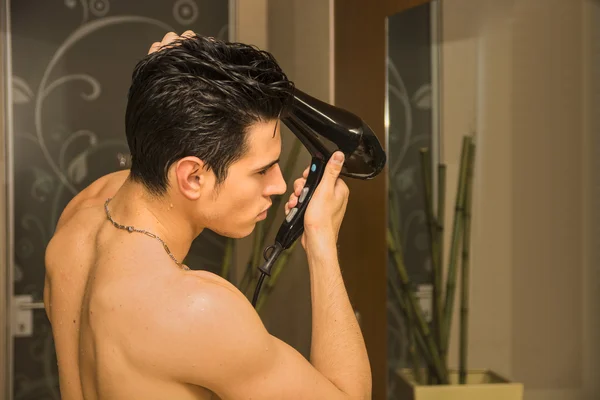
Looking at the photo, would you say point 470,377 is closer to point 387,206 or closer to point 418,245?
point 418,245

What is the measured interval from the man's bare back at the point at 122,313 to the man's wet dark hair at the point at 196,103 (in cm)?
14

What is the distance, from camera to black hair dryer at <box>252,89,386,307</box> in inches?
54.1

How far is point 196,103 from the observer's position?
3.74 feet

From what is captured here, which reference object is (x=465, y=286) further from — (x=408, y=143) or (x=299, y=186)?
(x=299, y=186)


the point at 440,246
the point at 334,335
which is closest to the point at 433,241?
the point at 440,246

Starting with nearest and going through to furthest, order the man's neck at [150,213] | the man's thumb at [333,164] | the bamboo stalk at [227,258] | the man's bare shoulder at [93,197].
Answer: the man's neck at [150,213] → the man's thumb at [333,164] → the man's bare shoulder at [93,197] → the bamboo stalk at [227,258]

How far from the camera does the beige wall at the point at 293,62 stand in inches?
92.7

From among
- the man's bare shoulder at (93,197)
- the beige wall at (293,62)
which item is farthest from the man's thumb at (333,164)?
the beige wall at (293,62)

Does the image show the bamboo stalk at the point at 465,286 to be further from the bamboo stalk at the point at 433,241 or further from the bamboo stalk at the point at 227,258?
the bamboo stalk at the point at 227,258

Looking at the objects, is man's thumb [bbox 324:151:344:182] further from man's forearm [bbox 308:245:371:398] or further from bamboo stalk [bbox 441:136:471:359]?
bamboo stalk [bbox 441:136:471:359]

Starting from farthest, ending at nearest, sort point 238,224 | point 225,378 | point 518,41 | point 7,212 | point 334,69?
1. point 7,212
2. point 334,69
3. point 518,41
4. point 238,224
5. point 225,378

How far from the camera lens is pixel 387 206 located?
2.07 metres

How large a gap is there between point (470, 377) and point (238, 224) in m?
1.06

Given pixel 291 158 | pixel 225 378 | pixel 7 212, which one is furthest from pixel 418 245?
pixel 7 212
